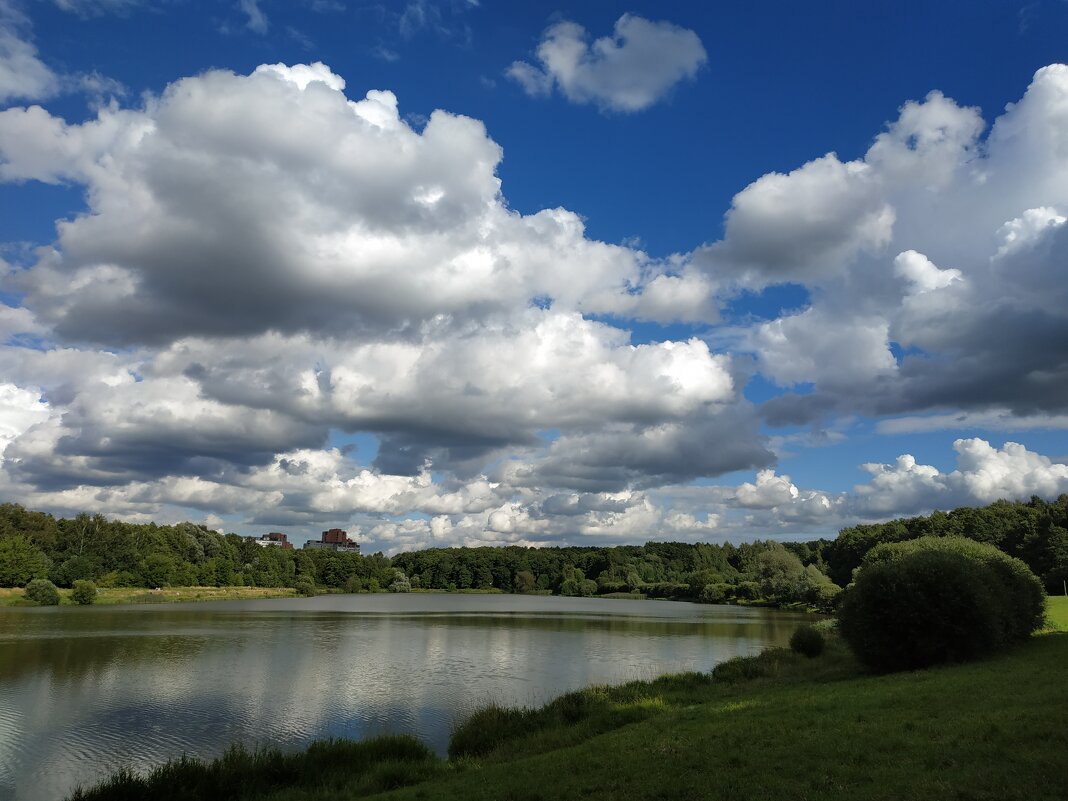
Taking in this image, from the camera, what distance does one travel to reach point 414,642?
5478cm

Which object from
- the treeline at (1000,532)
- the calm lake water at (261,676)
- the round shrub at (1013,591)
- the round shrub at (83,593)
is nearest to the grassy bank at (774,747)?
the round shrub at (1013,591)

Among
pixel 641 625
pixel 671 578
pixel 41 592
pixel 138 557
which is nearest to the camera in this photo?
pixel 641 625

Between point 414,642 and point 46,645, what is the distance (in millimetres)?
25330

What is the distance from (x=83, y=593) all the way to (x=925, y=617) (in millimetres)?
104538

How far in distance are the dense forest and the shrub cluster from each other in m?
63.8

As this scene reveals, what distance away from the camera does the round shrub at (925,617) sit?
26125mm

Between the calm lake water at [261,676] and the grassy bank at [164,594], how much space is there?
87.4ft

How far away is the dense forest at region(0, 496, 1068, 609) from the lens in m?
97.8

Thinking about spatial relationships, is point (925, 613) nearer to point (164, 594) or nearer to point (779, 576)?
point (779, 576)

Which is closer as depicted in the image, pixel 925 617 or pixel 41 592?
pixel 925 617

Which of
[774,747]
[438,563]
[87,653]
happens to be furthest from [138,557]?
[774,747]

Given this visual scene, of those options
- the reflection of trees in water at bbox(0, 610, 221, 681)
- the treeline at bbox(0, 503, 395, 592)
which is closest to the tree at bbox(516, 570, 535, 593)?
the treeline at bbox(0, 503, 395, 592)

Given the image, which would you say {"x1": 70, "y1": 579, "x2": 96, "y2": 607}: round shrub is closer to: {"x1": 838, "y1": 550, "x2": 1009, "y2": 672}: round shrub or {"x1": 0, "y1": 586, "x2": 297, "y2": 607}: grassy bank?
{"x1": 0, "y1": 586, "x2": 297, "y2": 607}: grassy bank

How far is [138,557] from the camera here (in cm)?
12412
